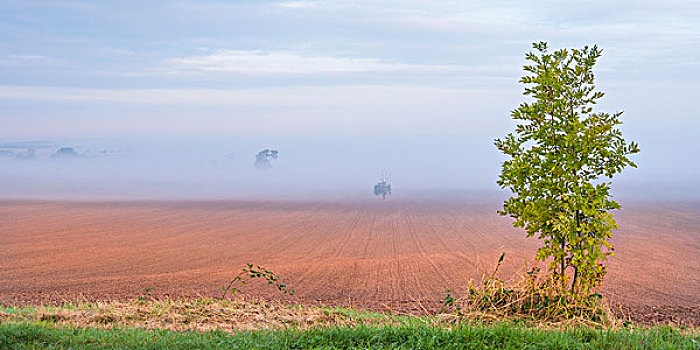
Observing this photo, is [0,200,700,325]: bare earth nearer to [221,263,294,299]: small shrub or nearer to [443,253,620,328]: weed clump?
[221,263,294,299]: small shrub

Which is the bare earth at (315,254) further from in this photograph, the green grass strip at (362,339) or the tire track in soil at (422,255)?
the green grass strip at (362,339)

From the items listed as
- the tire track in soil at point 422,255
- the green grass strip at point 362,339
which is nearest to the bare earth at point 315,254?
the tire track in soil at point 422,255

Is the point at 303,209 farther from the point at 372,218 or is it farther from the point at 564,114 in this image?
the point at 564,114

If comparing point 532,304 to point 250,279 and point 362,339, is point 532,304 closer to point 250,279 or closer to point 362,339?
point 362,339

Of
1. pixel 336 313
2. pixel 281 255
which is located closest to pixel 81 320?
pixel 336 313

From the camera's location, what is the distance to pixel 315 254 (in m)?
24.0

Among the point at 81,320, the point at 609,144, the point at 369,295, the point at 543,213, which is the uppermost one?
the point at 609,144

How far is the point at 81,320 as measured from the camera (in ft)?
27.6

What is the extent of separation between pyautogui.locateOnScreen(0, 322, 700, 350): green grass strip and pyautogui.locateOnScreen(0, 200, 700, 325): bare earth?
3.22 m

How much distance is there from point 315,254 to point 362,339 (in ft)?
58.9

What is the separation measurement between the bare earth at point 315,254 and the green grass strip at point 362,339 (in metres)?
3.22

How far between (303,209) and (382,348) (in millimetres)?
45743

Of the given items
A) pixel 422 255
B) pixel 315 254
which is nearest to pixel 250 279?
pixel 315 254

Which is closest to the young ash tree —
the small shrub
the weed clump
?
the weed clump
